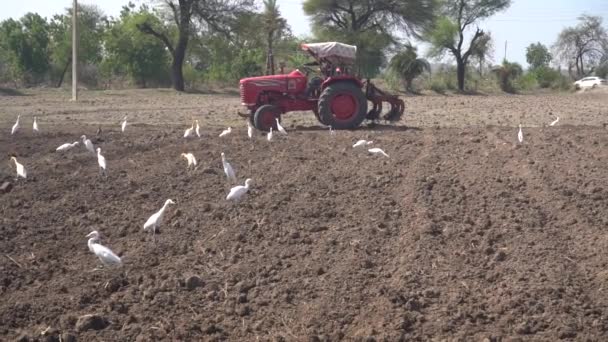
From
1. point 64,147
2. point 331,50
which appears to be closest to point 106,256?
point 64,147

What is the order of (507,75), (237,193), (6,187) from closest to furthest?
(237,193)
(6,187)
(507,75)

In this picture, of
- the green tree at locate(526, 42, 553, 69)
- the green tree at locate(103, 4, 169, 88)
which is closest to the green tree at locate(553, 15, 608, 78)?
the green tree at locate(526, 42, 553, 69)

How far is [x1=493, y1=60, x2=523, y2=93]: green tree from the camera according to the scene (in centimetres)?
5181

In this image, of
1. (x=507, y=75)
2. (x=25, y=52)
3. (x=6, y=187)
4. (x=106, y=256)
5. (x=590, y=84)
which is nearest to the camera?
(x=106, y=256)

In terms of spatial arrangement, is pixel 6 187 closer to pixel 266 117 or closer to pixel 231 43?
pixel 266 117

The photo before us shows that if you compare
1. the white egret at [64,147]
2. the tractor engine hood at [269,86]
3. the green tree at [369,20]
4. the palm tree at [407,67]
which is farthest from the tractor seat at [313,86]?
the green tree at [369,20]

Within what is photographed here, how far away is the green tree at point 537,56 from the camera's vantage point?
82988 millimetres

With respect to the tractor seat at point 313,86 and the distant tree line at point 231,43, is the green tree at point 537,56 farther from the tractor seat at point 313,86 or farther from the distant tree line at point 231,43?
the tractor seat at point 313,86

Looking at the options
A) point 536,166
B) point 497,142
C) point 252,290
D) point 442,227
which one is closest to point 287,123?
point 497,142

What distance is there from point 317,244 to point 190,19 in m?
36.3

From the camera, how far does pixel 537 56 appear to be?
8456 cm

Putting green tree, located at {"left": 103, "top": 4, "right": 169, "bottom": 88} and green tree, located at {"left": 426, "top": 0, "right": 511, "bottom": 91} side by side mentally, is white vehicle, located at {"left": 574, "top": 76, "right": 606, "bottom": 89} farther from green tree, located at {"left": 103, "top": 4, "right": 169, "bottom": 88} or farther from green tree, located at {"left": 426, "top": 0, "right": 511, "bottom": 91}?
green tree, located at {"left": 103, "top": 4, "right": 169, "bottom": 88}

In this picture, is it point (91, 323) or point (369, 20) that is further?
point (369, 20)

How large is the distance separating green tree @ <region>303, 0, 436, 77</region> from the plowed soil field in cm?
3763
